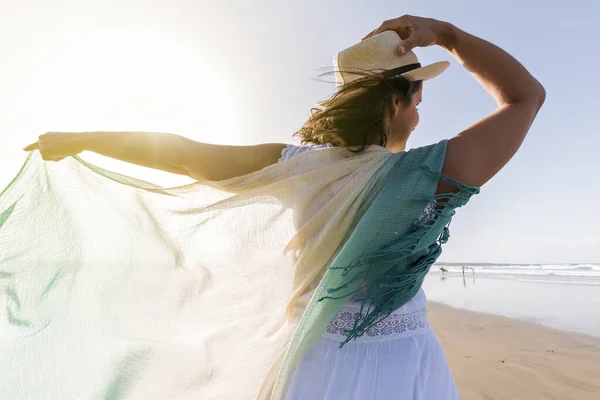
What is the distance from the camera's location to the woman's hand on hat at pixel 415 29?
1365 millimetres

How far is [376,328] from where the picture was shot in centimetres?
124

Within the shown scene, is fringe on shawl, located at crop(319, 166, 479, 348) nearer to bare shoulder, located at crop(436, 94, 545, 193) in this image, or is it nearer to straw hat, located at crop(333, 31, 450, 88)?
bare shoulder, located at crop(436, 94, 545, 193)

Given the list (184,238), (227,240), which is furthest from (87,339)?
(227,240)

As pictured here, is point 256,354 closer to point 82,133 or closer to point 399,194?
point 399,194

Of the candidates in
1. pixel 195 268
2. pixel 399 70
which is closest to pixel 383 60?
pixel 399 70

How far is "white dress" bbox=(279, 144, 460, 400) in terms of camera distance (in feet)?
3.85

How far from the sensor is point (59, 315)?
63.6 inches

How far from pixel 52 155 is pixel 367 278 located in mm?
1145

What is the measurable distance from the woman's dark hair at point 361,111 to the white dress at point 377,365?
11.8 inches

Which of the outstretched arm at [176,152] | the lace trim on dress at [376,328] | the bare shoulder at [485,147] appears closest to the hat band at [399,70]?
the bare shoulder at [485,147]

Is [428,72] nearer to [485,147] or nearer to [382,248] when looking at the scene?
[485,147]

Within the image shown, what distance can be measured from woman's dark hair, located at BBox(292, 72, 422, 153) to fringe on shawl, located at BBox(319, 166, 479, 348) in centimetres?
23

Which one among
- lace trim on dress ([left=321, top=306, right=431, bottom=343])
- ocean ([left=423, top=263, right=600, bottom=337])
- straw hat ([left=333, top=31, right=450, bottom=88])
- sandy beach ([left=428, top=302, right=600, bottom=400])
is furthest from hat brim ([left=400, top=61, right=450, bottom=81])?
ocean ([left=423, top=263, right=600, bottom=337])

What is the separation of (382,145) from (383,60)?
0.87 ft
